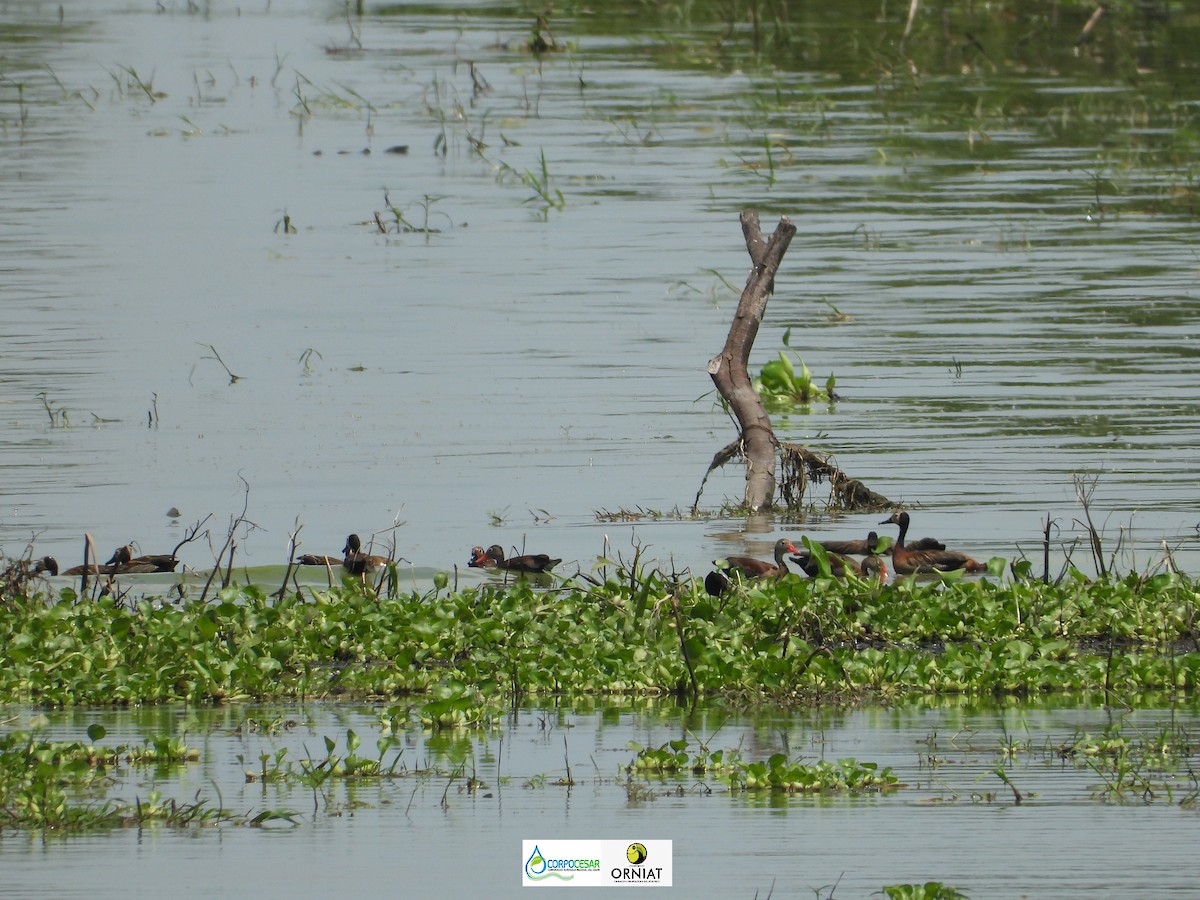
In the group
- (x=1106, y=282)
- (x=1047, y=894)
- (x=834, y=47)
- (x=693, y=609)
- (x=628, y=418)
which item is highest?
(x=834, y=47)

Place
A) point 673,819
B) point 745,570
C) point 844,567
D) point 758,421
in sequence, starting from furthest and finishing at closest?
point 758,421 < point 745,570 < point 844,567 < point 673,819

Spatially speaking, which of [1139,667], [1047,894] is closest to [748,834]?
[1047,894]

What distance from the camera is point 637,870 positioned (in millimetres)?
7031

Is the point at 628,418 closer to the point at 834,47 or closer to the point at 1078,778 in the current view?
the point at 1078,778

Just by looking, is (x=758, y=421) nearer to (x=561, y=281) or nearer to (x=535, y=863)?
(x=535, y=863)

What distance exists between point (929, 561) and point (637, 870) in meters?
4.65

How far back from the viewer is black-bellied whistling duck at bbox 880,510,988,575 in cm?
Answer: 1130

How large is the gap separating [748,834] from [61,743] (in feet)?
8.32

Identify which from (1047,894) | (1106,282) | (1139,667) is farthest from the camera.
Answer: (1106,282)

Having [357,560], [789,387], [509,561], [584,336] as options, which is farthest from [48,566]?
[584,336]

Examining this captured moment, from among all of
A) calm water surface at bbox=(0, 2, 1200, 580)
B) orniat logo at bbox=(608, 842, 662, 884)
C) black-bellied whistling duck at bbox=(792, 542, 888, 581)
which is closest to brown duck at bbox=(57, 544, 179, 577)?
calm water surface at bbox=(0, 2, 1200, 580)

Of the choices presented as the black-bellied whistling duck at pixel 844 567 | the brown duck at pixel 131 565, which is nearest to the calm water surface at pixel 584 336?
the brown duck at pixel 131 565

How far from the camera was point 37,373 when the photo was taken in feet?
57.7

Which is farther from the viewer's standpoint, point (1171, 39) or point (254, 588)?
point (1171, 39)
